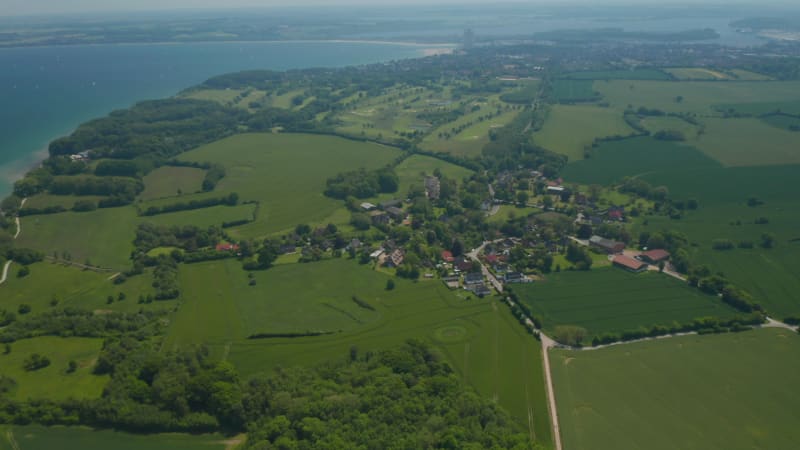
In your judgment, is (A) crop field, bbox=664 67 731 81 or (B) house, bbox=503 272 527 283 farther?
(A) crop field, bbox=664 67 731 81

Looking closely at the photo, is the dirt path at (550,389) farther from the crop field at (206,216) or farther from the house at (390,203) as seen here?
the crop field at (206,216)

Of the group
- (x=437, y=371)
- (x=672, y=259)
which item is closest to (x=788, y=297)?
→ (x=672, y=259)

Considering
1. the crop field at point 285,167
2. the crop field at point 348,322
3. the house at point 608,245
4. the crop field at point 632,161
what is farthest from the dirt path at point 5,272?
the crop field at point 632,161

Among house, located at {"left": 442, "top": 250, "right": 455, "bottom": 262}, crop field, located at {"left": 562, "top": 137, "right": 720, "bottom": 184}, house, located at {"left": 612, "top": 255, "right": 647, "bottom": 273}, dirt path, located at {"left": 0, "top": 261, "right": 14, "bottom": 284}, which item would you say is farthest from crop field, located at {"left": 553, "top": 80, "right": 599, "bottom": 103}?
dirt path, located at {"left": 0, "top": 261, "right": 14, "bottom": 284}

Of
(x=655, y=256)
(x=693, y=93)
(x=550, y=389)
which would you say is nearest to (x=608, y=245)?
(x=655, y=256)

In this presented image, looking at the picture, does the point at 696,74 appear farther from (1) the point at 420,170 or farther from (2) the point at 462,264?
(2) the point at 462,264

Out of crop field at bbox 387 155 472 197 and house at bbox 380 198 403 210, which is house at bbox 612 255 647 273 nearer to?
house at bbox 380 198 403 210

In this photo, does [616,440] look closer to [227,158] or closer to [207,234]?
[207,234]
